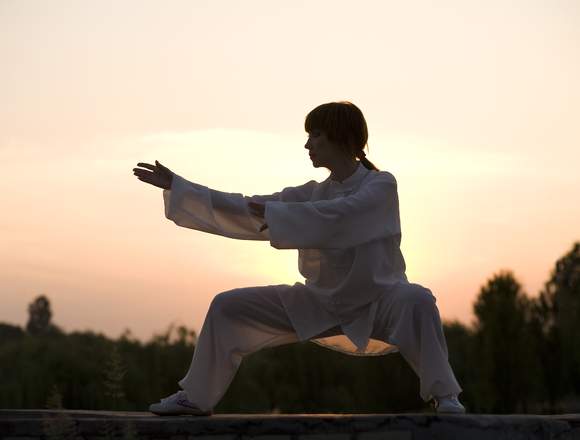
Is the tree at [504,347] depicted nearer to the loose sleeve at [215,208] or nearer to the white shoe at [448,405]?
the loose sleeve at [215,208]

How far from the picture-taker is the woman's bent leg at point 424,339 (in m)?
4.91

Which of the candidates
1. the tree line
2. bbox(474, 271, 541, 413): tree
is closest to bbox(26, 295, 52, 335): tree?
the tree line

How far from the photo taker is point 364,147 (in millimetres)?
5605

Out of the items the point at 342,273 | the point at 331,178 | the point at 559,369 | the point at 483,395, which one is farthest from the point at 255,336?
the point at 559,369

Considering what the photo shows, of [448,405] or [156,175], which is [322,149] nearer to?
[156,175]

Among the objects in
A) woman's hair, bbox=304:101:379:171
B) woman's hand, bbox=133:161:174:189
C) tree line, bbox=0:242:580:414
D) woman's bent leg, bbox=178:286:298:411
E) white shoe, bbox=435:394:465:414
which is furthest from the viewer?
tree line, bbox=0:242:580:414

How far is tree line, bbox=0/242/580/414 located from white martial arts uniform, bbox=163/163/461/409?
347 inches

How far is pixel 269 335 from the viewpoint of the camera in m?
5.28

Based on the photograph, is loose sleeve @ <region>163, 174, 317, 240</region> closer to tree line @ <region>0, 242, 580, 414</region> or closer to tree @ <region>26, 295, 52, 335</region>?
tree line @ <region>0, 242, 580, 414</region>

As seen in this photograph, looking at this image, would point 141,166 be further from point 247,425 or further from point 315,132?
point 247,425

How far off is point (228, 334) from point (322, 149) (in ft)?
3.65

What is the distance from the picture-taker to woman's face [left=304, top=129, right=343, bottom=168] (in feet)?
17.9

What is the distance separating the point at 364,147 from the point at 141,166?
121 centimetres

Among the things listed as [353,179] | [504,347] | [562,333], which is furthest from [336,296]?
[562,333]
